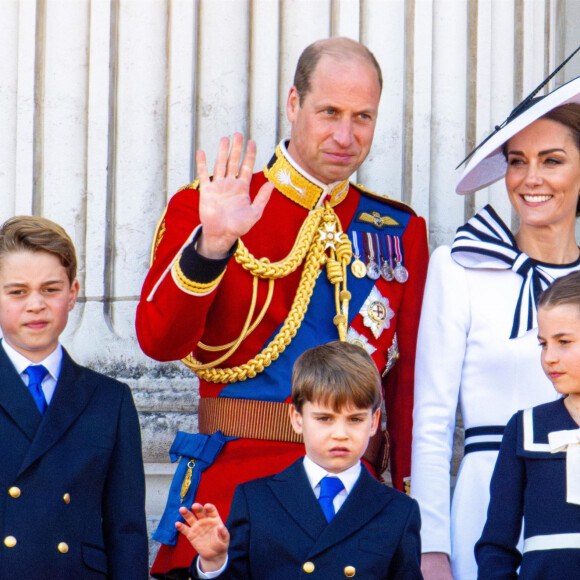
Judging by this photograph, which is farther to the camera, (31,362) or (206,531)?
(31,362)

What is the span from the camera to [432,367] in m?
3.64

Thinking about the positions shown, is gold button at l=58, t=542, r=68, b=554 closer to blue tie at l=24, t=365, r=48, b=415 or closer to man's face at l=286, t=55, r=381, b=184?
blue tie at l=24, t=365, r=48, b=415

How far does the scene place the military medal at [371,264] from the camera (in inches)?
152

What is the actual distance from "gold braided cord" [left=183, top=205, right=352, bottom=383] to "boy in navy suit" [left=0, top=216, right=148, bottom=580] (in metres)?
0.32

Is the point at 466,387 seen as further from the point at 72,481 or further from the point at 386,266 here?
the point at 72,481

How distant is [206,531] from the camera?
2.97 m

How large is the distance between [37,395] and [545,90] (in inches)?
96.1

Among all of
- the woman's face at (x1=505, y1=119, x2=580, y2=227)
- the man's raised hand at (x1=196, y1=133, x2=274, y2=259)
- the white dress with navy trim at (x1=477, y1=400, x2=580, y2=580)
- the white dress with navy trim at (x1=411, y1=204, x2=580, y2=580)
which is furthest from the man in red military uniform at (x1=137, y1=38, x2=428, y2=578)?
the white dress with navy trim at (x1=477, y1=400, x2=580, y2=580)

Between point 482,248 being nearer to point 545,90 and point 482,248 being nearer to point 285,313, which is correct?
point 285,313

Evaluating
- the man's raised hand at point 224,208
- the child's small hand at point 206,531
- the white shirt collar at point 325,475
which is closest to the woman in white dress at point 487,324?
the white shirt collar at point 325,475

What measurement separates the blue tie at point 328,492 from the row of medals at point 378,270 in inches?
33.9

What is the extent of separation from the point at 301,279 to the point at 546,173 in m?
0.77

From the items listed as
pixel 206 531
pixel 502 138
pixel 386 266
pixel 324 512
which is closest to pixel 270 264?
pixel 386 266

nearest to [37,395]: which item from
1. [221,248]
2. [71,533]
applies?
[71,533]
